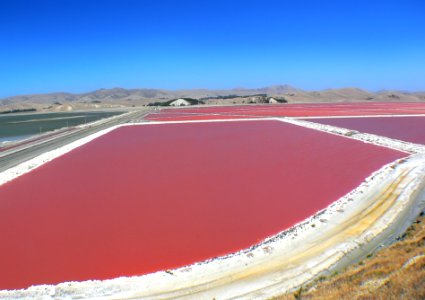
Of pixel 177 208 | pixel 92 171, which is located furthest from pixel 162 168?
pixel 177 208

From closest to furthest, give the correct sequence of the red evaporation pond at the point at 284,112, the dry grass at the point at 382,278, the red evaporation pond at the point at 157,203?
1. the dry grass at the point at 382,278
2. the red evaporation pond at the point at 157,203
3. the red evaporation pond at the point at 284,112

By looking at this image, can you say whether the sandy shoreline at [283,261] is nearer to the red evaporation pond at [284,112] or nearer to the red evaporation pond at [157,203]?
the red evaporation pond at [157,203]

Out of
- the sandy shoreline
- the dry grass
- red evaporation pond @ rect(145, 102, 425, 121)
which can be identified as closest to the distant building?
red evaporation pond @ rect(145, 102, 425, 121)

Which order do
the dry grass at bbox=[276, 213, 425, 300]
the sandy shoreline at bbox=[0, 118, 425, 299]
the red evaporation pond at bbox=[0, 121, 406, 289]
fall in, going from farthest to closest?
the red evaporation pond at bbox=[0, 121, 406, 289] < the sandy shoreline at bbox=[0, 118, 425, 299] < the dry grass at bbox=[276, 213, 425, 300]

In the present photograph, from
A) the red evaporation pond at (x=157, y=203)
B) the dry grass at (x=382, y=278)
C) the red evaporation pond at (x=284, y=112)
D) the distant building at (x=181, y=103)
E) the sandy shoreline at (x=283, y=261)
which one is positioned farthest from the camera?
the distant building at (x=181, y=103)

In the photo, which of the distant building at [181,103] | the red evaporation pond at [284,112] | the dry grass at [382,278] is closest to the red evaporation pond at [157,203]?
the dry grass at [382,278]

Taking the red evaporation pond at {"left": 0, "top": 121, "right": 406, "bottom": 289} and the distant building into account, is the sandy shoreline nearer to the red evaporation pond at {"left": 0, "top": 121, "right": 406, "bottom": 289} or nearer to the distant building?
the red evaporation pond at {"left": 0, "top": 121, "right": 406, "bottom": 289}

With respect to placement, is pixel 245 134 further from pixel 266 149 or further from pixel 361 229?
pixel 361 229

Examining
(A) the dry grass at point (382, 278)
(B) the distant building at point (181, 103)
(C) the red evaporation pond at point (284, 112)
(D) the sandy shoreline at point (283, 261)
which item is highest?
(B) the distant building at point (181, 103)
